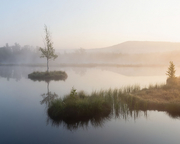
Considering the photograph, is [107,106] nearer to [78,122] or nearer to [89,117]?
[89,117]

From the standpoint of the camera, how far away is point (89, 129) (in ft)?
24.0

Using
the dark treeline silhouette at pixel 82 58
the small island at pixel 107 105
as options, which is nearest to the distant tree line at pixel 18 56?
the dark treeline silhouette at pixel 82 58

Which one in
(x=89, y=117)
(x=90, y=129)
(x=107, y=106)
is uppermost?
(x=107, y=106)

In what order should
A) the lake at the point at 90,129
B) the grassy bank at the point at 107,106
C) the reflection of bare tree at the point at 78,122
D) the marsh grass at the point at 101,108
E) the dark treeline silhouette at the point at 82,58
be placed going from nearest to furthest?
the lake at the point at 90,129 < the reflection of bare tree at the point at 78,122 < the marsh grass at the point at 101,108 < the grassy bank at the point at 107,106 < the dark treeline silhouette at the point at 82,58

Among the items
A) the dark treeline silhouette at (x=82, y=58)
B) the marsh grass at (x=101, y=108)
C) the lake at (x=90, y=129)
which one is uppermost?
the dark treeline silhouette at (x=82, y=58)

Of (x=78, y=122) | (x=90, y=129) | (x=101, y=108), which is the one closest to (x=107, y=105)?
(x=101, y=108)

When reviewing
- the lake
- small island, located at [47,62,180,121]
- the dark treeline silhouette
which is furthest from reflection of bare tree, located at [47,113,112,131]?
the dark treeline silhouette

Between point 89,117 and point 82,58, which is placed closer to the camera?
point 89,117

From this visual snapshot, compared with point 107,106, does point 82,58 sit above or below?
above

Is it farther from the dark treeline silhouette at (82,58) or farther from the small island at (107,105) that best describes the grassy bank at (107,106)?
the dark treeline silhouette at (82,58)

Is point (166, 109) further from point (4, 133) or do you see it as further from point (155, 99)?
point (4, 133)

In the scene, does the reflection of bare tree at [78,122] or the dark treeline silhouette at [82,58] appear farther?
the dark treeline silhouette at [82,58]

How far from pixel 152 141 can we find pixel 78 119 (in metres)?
3.46

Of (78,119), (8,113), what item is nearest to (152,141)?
(78,119)
